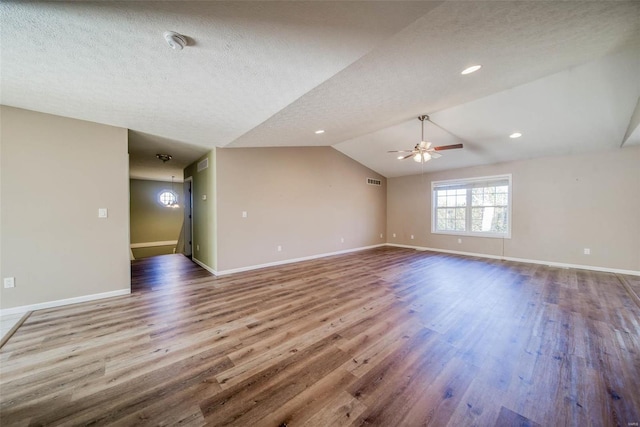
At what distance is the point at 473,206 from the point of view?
640cm

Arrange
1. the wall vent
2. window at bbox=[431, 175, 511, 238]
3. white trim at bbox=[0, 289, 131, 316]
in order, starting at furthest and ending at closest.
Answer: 1. window at bbox=[431, 175, 511, 238]
2. the wall vent
3. white trim at bbox=[0, 289, 131, 316]

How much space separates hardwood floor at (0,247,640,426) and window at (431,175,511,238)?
2.61 metres

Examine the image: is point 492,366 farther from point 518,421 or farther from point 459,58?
point 459,58

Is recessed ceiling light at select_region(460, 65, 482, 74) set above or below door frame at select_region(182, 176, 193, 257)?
above

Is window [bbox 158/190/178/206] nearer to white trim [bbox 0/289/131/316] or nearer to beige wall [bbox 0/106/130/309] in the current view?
beige wall [bbox 0/106/130/309]

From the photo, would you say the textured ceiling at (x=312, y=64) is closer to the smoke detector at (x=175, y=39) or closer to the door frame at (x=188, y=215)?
the smoke detector at (x=175, y=39)

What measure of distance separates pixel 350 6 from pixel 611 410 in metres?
3.06

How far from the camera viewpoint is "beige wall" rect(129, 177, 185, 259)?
888 cm

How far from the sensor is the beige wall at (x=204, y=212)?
4539 millimetres

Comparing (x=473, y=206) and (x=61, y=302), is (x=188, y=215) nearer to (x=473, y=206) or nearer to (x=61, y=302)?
(x=61, y=302)

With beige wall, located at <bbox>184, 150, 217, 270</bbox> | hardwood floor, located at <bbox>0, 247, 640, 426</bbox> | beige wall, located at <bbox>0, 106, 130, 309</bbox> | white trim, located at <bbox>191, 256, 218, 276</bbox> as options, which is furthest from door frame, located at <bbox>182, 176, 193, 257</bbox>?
hardwood floor, located at <bbox>0, 247, 640, 426</bbox>

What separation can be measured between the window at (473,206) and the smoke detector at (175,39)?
707 centimetres

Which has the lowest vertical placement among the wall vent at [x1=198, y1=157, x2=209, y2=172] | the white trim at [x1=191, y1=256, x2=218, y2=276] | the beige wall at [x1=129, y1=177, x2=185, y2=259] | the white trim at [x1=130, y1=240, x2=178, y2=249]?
the white trim at [x1=130, y1=240, x2=178, y2=249]

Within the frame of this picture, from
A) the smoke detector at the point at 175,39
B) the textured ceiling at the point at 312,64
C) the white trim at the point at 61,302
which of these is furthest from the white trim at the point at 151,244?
the smoke detector at the point at 175,39
